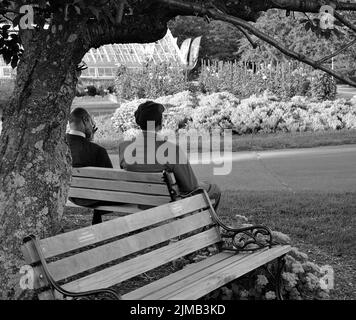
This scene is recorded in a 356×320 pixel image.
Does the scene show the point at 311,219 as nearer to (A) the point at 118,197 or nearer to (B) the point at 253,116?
(A) the point at 118,197

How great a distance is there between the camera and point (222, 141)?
43.6 ft

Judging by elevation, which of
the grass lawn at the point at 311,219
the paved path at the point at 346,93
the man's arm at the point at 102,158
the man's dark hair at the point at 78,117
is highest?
the paved path at the point at 346,93

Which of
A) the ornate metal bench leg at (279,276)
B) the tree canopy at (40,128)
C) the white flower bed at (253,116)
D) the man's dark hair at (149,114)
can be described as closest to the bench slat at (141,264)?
the ornate metal bench leg at (279,276)

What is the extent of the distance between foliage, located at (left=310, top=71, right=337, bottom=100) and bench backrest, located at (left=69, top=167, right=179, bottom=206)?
45.2ft

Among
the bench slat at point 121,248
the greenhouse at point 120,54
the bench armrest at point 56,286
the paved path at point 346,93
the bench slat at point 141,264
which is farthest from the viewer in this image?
the greenhouse at point 120,54

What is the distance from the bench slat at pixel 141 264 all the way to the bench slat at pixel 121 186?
2.56ft

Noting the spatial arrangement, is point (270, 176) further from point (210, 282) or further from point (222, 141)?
point (210, 282)

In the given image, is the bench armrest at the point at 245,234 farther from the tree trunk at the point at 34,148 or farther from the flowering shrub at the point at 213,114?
the flowering shrub at the point at 213,114

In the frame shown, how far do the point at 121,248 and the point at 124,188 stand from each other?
171 centimetres

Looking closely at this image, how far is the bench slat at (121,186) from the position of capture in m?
5.34

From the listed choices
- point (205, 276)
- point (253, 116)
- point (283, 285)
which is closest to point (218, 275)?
point (205, 276)

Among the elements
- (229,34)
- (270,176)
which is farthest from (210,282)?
(229,34)

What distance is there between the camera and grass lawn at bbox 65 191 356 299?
5578 millimetres

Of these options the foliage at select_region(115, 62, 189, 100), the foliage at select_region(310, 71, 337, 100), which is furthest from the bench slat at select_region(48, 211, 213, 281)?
the foliage at select_region(310, 71, 337, 100)
